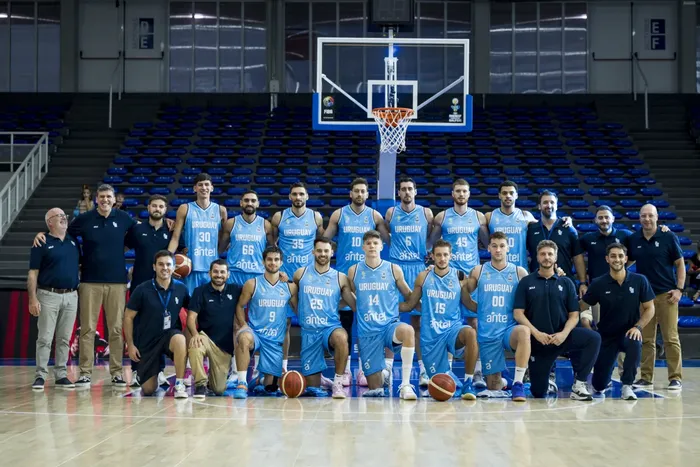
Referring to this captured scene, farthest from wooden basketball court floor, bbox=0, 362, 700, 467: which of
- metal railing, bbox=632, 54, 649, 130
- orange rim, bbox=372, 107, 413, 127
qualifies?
metal railing, bbox=632, 54, 649, 130

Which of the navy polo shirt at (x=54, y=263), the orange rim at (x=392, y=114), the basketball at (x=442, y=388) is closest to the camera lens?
the basketball at (x=442, y=388)

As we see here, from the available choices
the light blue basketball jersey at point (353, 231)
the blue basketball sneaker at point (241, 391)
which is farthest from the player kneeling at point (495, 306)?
the blue basketball sneaker at point (241, 391)

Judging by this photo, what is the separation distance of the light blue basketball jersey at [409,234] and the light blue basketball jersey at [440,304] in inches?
38.6

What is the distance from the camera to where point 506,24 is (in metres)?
21.8

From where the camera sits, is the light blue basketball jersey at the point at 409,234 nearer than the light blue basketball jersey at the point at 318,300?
No

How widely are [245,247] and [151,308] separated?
1347mm

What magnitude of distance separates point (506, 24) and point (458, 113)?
12339 mm

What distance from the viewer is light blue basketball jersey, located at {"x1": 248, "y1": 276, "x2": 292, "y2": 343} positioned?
7.51 m

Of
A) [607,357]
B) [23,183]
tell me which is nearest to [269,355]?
[607,357]

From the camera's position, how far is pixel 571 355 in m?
7.30

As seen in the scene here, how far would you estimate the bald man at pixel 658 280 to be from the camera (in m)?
8.04

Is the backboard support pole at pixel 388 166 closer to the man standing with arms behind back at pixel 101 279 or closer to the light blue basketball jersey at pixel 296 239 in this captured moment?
the light blue basketball jersey at pixel 296 239

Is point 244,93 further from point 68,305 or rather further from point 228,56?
point 68,305

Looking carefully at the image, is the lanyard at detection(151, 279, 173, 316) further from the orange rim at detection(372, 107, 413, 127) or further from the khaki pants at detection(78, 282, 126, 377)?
the orange rim at detection(372, 107, 413, 127)
